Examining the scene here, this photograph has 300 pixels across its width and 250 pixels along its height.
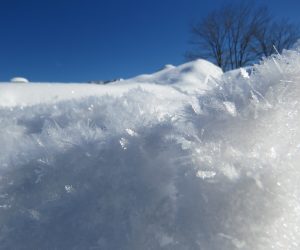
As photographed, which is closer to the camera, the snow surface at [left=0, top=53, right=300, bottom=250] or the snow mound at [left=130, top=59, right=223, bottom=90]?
the snow surface at [left=0, top=53, right=300, bottom=250]

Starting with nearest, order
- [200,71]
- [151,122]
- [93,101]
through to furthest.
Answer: [151,122], [93,101], [200,71]

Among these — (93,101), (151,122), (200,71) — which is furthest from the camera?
(200,71)

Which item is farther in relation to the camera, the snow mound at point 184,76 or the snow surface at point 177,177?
the snow mound at point 184,76

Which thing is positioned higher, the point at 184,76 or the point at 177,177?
the point at 184,76

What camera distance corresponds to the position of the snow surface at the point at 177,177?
307 millimetres

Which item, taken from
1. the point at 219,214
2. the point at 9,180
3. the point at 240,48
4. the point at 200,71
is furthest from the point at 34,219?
the point at 240,48

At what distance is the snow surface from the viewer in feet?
1.01

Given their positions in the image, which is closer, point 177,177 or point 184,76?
point 177,177

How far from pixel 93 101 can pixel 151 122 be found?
246mm

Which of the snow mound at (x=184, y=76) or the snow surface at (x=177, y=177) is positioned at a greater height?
the snow mound at (x=184, y=76)

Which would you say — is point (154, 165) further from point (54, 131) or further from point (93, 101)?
point (93, 101)

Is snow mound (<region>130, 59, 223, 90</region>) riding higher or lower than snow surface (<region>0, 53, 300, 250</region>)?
higher

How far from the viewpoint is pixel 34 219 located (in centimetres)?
38

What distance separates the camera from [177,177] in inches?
13.7
